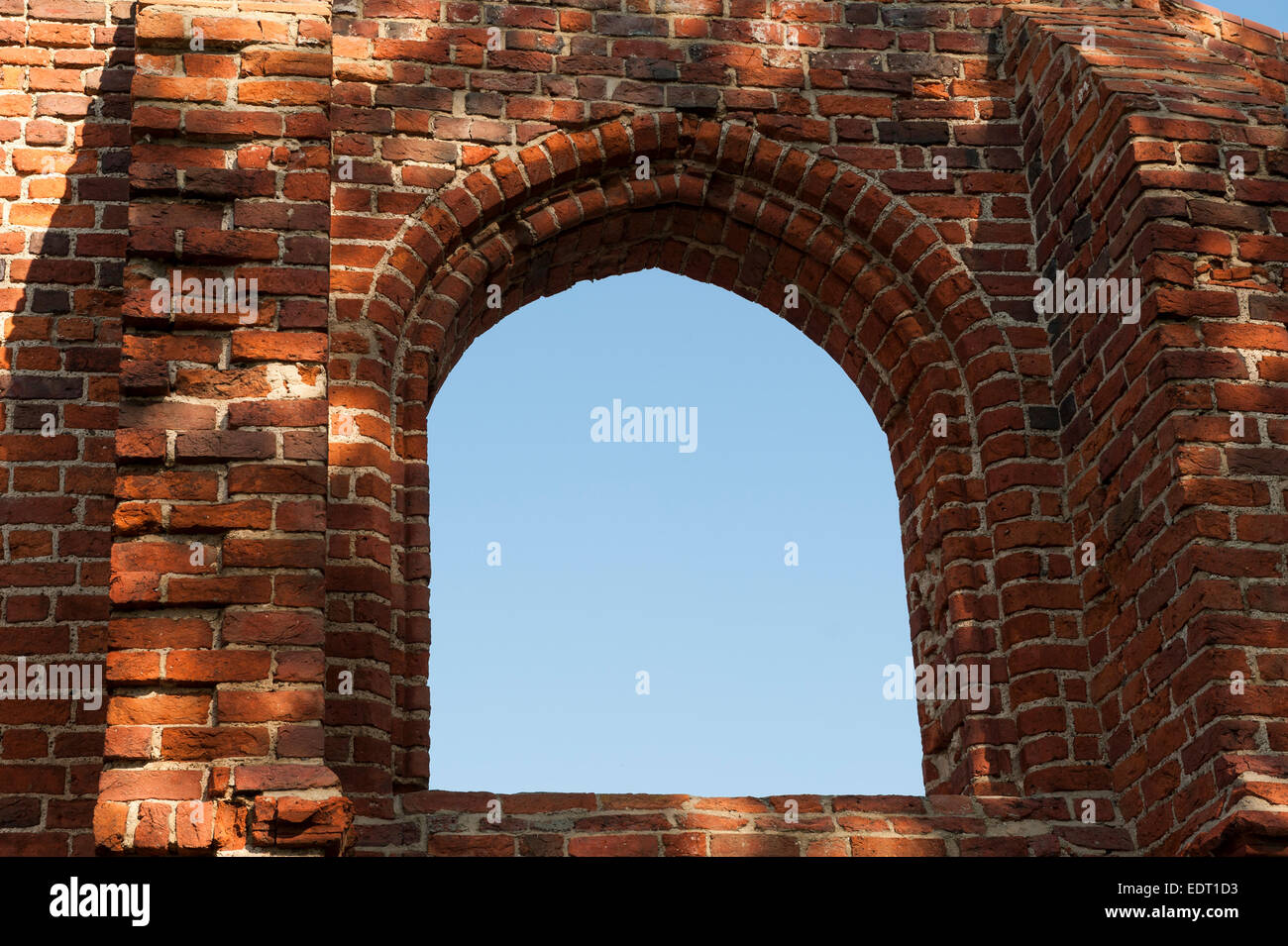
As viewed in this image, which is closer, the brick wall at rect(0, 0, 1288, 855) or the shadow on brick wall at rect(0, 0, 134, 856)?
the brick wall at rect(0, 0, 1288, 855)

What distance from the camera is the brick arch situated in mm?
5246

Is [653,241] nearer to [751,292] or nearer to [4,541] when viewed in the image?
[751,292]

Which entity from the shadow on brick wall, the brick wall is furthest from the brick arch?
the shadow on brick wall

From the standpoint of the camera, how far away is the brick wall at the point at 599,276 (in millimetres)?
4293

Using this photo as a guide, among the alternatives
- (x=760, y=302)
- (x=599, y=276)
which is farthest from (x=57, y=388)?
(x=760, y=302)

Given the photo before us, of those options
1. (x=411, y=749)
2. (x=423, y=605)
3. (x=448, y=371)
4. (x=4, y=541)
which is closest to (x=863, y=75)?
(x=448, y=371)

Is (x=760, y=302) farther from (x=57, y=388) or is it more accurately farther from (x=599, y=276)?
(x=57, y=388)

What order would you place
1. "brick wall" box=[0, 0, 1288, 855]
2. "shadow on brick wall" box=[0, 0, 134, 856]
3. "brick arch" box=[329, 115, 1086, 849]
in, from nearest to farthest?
"brick wall" box=[0, 0, 1288, 855] < "shadow on brick wall" box=[0, 0, 134, 856] < "brick arch" box=[329, 115, 1086, 849]

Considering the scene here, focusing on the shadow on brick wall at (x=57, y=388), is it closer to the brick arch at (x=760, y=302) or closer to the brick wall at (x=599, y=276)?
the brick wall at (x=599, y=276)

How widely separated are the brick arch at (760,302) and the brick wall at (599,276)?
15 mm

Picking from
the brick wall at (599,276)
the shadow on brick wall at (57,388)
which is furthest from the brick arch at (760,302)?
the shadow on brick wall at (57,388)

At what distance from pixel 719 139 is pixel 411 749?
2488 millimetres

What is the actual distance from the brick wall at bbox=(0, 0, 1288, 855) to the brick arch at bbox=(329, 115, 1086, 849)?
15 millimetres

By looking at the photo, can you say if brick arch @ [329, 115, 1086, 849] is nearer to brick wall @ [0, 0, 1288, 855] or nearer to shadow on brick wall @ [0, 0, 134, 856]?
brick wall @ [0, 0, 1288, 855]
